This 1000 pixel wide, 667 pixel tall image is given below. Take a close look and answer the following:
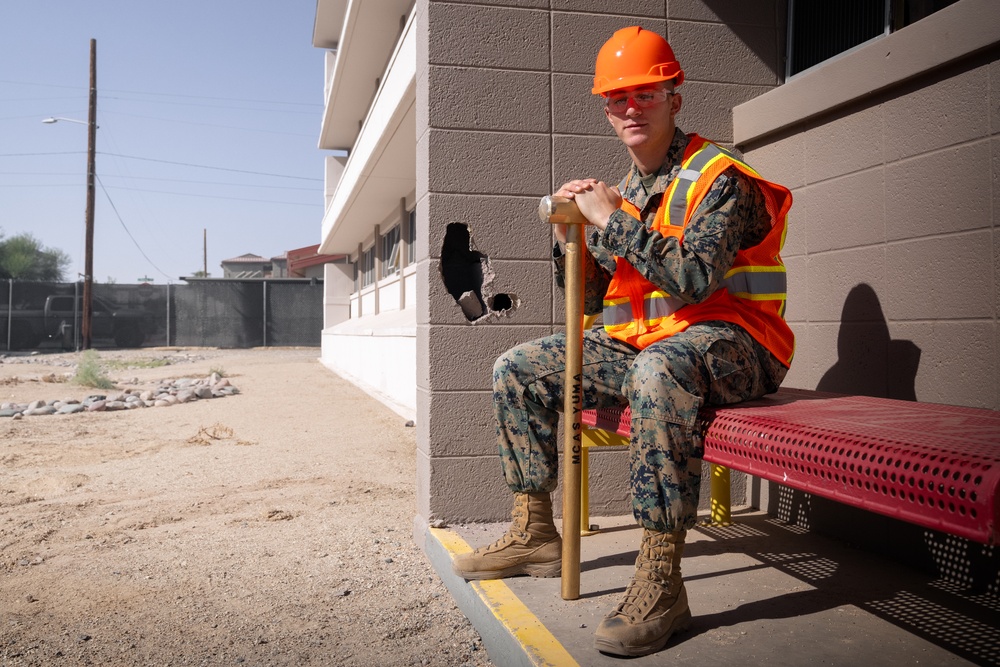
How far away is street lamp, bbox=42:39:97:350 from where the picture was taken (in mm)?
25714

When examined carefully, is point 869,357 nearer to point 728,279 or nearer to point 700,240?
point 728,279

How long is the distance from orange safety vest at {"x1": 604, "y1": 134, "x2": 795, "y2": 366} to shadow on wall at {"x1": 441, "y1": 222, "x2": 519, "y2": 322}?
111 centimetres

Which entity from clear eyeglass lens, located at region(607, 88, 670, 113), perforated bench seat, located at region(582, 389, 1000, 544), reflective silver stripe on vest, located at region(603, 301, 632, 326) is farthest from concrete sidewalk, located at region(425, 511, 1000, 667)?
clear eyeglass lens, located at region(607, 88, 670, 113)

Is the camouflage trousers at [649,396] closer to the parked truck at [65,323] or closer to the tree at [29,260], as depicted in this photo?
the parked truck at [65,323]

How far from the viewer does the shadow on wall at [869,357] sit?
291 centimetres

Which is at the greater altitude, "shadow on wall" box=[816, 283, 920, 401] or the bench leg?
"shadow on wall" box=[816, 283, 920, 401]

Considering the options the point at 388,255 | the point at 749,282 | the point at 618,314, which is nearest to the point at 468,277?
the point at 618,314

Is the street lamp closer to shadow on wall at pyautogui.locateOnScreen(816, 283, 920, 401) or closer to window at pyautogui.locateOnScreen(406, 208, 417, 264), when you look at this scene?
window at pyautogui.locateOnScreen(406, 208, 417, 264)

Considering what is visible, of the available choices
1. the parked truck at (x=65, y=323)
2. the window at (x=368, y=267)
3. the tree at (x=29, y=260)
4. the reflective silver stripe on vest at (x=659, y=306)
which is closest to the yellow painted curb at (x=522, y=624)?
the reflective silver stripe on vest at (x=659, y=306)

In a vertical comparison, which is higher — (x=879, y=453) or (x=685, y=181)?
(x=685, y=181)

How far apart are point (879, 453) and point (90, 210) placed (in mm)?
29513

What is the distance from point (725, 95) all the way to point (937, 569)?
7.42 feet

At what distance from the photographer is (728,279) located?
96.2 inches

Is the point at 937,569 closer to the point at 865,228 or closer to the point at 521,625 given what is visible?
the point at 865,228
